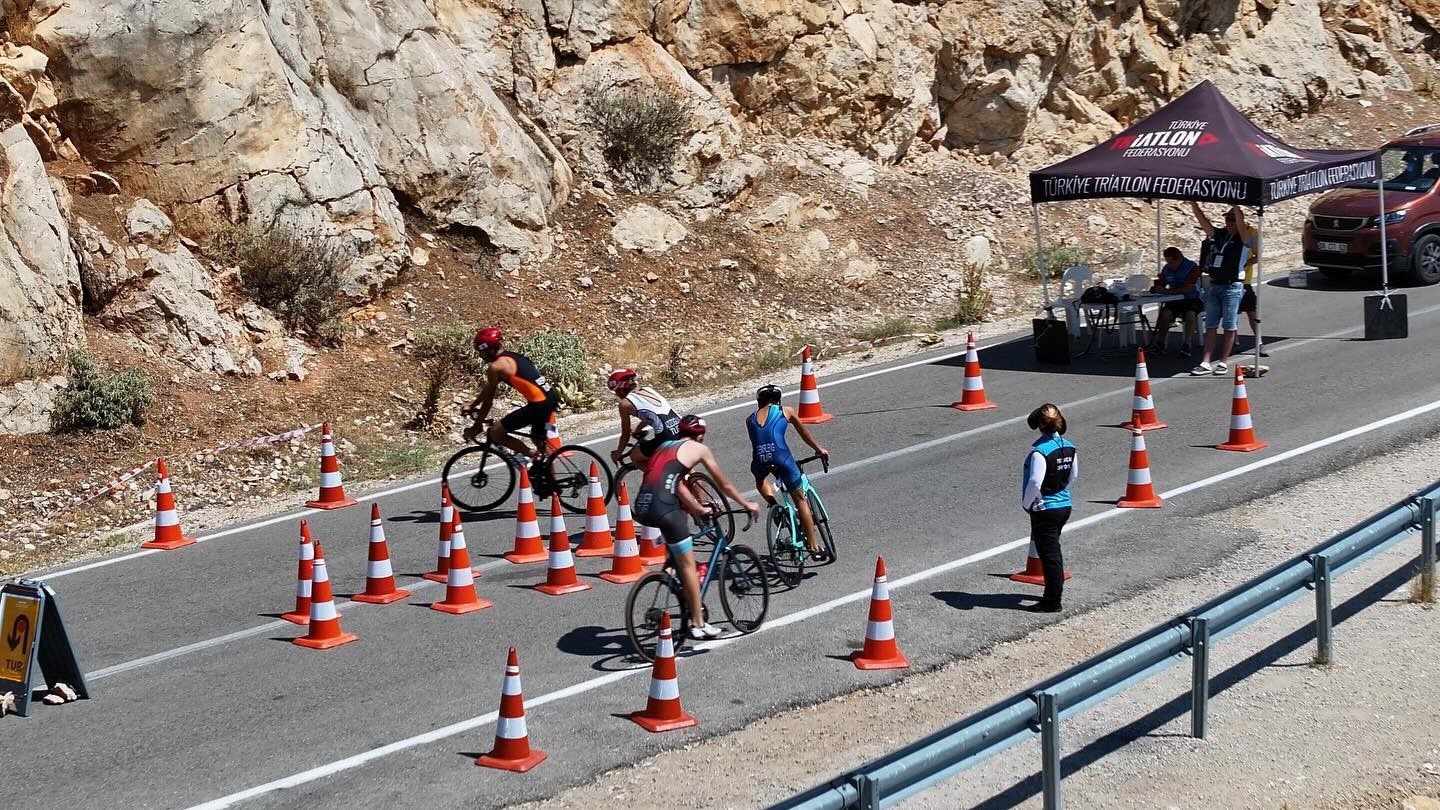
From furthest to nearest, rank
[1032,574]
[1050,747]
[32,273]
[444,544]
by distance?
[32,273] < [444,544] < [1032,574] < [1050,747]

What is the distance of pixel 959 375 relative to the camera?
18.6 m

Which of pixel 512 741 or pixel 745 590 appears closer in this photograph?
pixel 512 741

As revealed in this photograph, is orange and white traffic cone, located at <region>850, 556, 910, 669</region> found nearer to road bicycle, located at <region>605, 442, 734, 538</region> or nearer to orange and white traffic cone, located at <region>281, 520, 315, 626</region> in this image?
road bicycle, located at <region>605, 442, 734, 538</region>

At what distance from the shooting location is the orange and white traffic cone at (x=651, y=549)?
39.9 ft

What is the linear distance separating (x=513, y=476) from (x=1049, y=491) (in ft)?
17.5

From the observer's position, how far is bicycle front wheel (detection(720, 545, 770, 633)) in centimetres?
1031

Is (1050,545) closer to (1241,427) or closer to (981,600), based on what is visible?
(981,600)

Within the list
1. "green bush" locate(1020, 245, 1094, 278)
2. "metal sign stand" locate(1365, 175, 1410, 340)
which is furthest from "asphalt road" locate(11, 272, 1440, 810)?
"green bush" locate(1020, 245, 1094, 278)

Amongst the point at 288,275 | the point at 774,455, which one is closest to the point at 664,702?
the point at 774,455

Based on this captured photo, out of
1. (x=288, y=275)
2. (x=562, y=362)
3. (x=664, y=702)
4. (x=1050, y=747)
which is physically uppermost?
(x=288, y=275)

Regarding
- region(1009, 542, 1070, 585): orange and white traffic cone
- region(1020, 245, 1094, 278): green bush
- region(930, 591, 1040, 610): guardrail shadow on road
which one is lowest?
region(930, 591, 1040, 610): guardrail shadow on road

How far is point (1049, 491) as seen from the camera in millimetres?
10445

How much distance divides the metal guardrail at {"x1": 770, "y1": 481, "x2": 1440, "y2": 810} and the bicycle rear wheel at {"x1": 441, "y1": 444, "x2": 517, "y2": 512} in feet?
22.5

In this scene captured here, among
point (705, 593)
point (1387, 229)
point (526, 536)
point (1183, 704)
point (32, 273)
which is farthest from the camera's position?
point (1387, 229)
